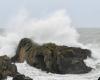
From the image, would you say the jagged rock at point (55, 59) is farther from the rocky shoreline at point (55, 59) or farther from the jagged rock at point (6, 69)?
the jagged rock at point (6, 69)

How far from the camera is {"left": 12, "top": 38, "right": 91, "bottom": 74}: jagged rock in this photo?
24469mm

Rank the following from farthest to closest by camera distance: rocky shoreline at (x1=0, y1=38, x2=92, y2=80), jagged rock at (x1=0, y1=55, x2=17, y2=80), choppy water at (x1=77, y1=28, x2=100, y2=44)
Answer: choppy water at (x1=77, y1=28, x2=100, y2=44)
rocky shoreline at (x1=0, y1=38, x2=92, y2=80)
jagged rock at (x1=0, y1=55, x2=17, y2=80)

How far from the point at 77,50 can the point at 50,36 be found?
11.4 m

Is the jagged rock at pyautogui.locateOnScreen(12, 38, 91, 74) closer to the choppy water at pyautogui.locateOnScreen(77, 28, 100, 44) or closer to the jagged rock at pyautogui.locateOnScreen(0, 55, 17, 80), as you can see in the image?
the jagged rock at pyautogui.locateOnScreen(0, 55, 17, 80)

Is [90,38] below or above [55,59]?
above

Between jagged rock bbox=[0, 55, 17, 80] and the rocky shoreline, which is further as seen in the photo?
the rocky shoreline

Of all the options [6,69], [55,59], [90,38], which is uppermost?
[90,38]

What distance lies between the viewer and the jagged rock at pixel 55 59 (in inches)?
963

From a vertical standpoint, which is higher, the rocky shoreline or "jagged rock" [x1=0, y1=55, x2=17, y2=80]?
the rocky shoreline

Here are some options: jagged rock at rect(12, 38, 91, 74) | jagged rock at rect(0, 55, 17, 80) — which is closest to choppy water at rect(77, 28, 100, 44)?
jagged rock at rect(12, 38, 91, 74)

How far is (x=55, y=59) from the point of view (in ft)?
80.3

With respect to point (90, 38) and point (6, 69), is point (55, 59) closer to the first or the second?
point (6, 69)

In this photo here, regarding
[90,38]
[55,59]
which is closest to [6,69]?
[55,59]

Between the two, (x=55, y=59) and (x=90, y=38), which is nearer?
(x=55, y=59)
